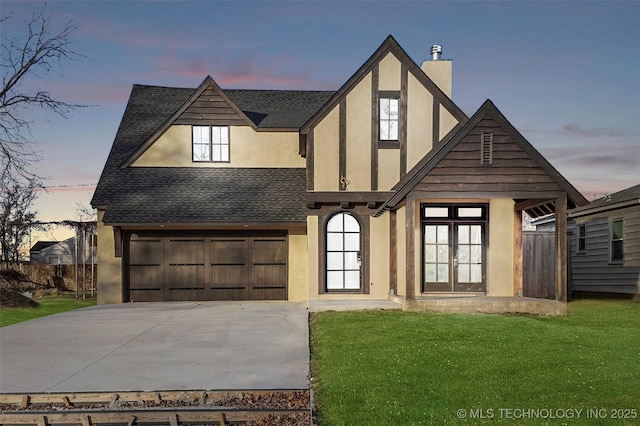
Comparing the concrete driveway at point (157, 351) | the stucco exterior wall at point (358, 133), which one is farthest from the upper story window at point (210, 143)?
the concrete driveway at point (157, 351)

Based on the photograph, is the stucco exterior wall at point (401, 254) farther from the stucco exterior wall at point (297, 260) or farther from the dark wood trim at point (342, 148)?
the stucco exterior wall at point (297, 260)

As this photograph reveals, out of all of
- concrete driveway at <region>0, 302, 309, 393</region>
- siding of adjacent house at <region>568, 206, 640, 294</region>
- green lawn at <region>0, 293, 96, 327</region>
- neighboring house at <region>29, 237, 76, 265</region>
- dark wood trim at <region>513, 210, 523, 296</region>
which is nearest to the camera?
concrete driveway at <region>0, 302, 309, 393</region>

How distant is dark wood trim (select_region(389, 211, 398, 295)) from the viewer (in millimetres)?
16625

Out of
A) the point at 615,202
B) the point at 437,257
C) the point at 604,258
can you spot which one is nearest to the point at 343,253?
the point at 437,257

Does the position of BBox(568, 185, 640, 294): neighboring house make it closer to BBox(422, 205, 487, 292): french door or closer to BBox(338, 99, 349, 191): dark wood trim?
BBox(422, 205, 487, 292): french door

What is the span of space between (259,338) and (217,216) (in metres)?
7.12

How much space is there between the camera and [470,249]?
16.7 metres

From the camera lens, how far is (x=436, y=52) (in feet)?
62.0

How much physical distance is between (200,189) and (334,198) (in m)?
4.94

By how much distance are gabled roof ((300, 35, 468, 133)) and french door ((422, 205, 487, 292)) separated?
270cm

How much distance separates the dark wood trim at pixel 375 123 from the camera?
16.6m

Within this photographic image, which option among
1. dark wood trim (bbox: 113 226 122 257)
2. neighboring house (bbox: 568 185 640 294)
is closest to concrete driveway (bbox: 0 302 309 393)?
dark wood trim (bbox: 113 226 122 257)

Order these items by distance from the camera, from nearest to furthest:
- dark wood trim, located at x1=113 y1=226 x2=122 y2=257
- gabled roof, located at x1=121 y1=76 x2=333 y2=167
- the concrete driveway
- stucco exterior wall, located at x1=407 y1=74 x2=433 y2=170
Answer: the concrete driveway → stucco exterior wall, located at x1=407 y1=74 x2=433 y2=170 → dark wood trim, located at x1=113 y1=226 x2=122 y2=257 → gabled roof, located at x1=121 y1=76 x2=333 y2=167

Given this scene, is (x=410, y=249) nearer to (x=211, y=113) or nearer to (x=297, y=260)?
(x=297, y=260)
